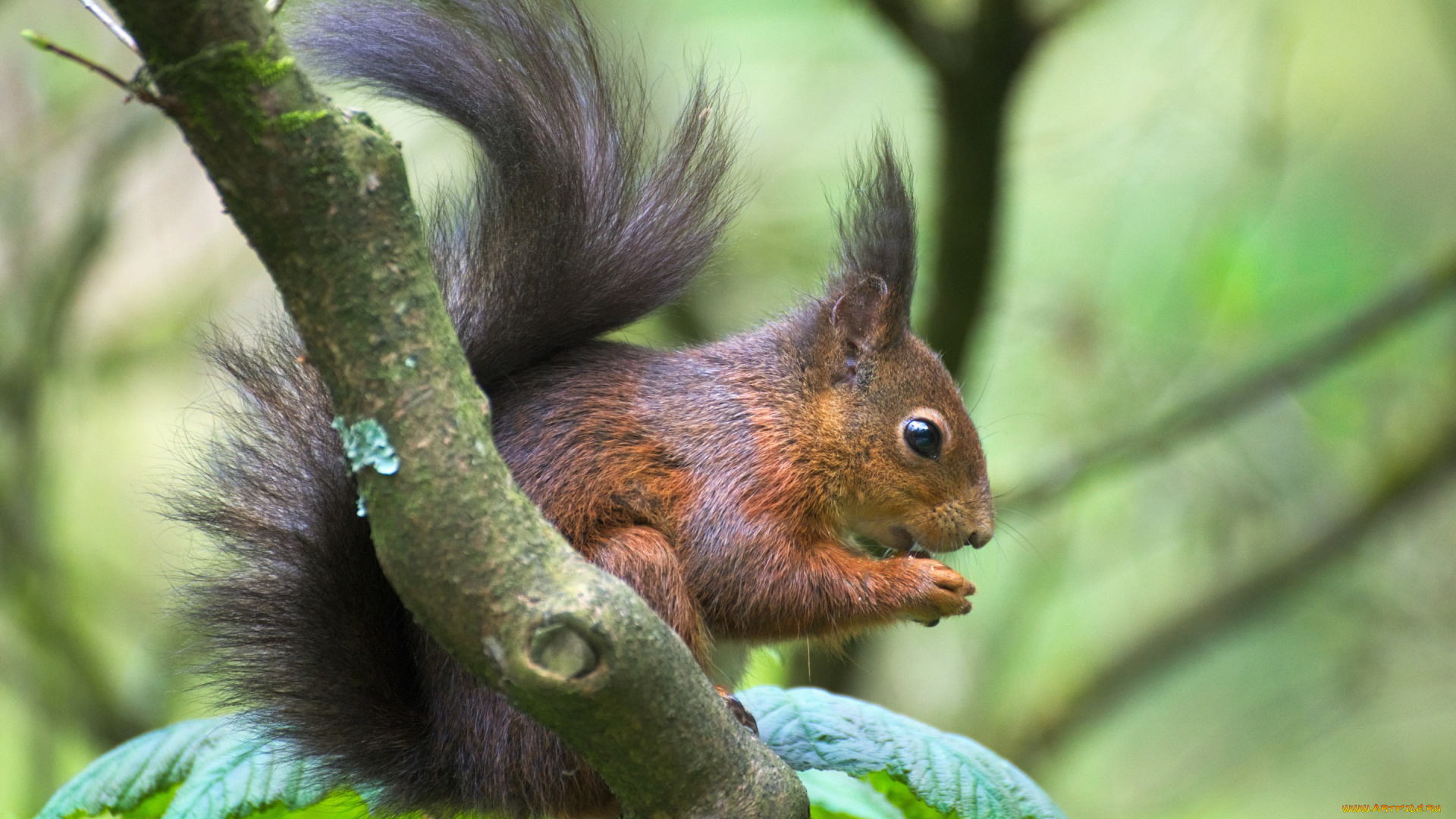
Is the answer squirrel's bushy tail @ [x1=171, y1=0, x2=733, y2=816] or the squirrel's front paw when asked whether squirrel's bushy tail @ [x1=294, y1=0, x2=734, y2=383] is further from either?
the squirrel's front paw

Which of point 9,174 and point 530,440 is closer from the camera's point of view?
point 530,440

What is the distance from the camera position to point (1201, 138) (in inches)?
180

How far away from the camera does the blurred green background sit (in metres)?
3.78

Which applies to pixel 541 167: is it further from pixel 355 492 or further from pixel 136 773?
pixel 136 773

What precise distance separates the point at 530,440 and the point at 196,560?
0.56 metres

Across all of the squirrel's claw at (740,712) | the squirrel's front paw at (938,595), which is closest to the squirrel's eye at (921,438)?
the squirrel's front paw at (938,595)

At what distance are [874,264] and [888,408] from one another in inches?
10.6

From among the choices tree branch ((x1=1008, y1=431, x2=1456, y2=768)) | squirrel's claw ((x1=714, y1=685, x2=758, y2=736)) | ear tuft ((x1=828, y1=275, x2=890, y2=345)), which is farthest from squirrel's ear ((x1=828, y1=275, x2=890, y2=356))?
tree branch ((x1=1008, y1=431, x2=1456, y2=768))

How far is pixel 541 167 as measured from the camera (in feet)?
→ 5.62

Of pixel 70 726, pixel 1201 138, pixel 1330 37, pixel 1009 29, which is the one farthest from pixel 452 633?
pixel 1330 37

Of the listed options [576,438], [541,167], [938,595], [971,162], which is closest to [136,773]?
[576,438]

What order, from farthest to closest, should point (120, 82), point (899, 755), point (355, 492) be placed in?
point (899, 755), point (355, 492), point (120, 82)

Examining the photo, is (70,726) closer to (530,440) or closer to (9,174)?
(9,174)

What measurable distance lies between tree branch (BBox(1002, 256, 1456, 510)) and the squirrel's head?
1411 mm
